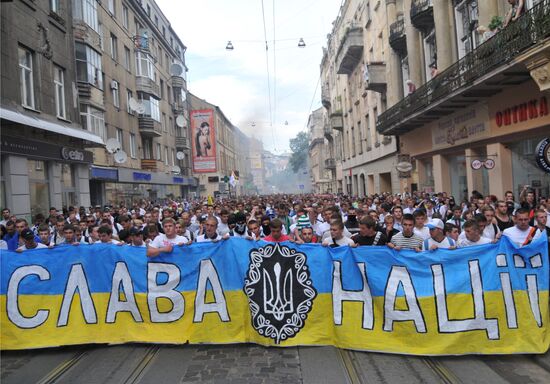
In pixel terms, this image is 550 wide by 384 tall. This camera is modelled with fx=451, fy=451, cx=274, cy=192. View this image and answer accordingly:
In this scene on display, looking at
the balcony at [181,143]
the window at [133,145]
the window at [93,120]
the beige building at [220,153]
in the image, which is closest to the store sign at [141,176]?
the window at [133,145]

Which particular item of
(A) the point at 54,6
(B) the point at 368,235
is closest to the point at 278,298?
(B) the point at 368,235

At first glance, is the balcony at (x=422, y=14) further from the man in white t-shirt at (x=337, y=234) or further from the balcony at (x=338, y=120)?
the balcony at (x=338, y=120)

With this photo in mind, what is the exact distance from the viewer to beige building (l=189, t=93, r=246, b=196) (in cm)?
5808

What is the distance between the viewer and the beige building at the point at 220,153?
191 ft

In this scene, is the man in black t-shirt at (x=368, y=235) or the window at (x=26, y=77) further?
the window at (x=26, y=77)

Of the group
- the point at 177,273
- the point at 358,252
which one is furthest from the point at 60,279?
the point at 358,252

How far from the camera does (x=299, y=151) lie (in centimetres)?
12262

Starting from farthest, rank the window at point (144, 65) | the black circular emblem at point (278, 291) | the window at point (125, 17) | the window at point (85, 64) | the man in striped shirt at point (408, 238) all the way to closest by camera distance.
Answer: the window at point (144, 65), the window at point (125, 17), the window at point (85, 64), the man in striped shirt at point (408, 238), the black circular emblem at point (278, 291)

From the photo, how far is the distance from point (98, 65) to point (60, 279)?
78.7ft

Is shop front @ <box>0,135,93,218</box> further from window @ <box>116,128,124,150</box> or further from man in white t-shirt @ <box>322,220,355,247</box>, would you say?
man in white t-shirt @ <box>322,220,355,247</box>

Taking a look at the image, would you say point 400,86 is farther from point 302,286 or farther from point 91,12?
point 302,286

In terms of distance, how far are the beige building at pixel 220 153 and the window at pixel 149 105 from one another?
18.8ft

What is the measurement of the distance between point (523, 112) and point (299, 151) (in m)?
109

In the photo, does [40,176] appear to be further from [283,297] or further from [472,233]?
[472,233]
